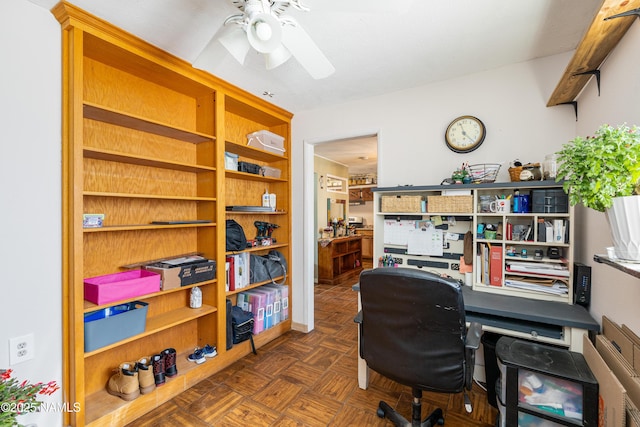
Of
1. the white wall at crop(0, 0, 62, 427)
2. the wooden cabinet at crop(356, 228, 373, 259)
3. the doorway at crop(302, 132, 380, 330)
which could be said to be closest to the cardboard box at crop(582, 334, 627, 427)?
the doorway at crop(302, 132, 380, 330)

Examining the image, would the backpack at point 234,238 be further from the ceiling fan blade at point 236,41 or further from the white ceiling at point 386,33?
the ceiling fan blade at point 236,41

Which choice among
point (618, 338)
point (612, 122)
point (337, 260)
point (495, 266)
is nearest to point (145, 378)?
point (495, 266)

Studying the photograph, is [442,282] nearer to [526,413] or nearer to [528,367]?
[528,367]

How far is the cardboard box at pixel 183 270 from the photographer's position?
198 cm

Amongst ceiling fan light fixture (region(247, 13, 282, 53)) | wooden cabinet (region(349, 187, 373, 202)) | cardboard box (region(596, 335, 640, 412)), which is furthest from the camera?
wooden cabinet (region(349, 187, 373, 202))

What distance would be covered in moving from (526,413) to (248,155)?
2855mm

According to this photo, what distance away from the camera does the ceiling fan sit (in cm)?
117

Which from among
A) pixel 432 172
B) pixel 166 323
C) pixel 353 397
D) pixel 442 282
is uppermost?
pixel 432 172

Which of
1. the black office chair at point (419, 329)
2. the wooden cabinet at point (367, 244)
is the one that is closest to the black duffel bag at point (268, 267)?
the black office chair at point (419, 329)

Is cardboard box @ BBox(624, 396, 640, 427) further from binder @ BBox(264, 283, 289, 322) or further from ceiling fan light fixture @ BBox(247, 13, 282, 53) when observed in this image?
binder @ BBox(264, 283, 289, 322)

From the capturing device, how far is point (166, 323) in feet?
6.65

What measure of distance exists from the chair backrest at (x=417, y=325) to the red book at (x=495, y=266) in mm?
862

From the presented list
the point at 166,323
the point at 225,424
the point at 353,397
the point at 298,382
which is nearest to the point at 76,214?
the point at 166,323

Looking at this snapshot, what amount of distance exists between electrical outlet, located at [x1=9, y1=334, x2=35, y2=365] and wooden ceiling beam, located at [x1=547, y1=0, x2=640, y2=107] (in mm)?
3084
